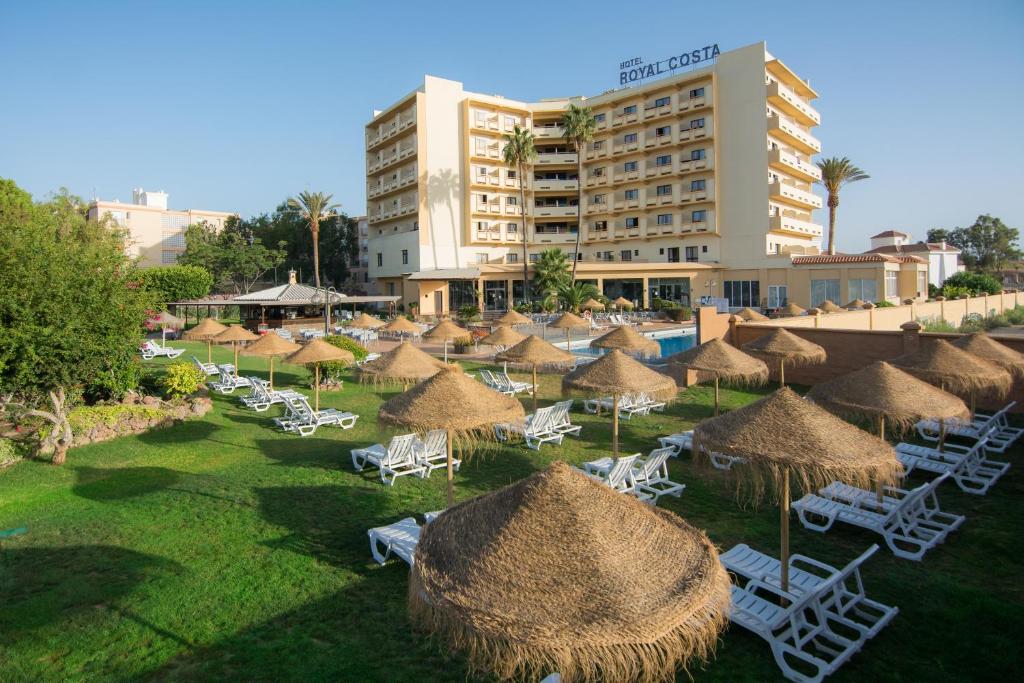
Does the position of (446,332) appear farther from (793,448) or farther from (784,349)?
(793,448)

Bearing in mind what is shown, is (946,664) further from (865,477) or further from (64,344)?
(64,344)

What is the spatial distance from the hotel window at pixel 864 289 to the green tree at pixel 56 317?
41660mm

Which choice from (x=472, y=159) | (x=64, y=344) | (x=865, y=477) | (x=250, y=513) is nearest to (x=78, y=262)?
(x=64, y=344)

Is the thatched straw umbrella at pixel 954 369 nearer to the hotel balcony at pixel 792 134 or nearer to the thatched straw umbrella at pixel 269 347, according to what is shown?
the thatched straw umbrella at pixel 269 347

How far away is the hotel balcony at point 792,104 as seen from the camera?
4597 centimetres

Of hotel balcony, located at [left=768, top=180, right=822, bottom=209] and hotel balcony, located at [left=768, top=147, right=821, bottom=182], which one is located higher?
hotel balcony, located at [left=768, top=147, right=821, bottom=182]

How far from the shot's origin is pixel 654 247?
A: 174 feet

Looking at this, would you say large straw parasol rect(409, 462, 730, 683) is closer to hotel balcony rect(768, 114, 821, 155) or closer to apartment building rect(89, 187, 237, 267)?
hotel balcony rect(768, 114, 821, 155)

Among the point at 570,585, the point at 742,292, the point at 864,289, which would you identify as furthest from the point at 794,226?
the point at 570,585

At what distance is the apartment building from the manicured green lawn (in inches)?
2505

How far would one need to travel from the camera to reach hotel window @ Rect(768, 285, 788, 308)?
4544 cm

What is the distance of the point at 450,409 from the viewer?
7328 millimetres

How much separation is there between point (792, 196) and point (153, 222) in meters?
65.9

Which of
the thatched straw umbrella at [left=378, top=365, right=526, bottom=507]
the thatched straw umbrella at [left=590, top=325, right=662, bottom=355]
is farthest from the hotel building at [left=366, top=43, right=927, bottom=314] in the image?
the thatched straw umbrella at [left=378, top=365, right=526, bottom=507]
